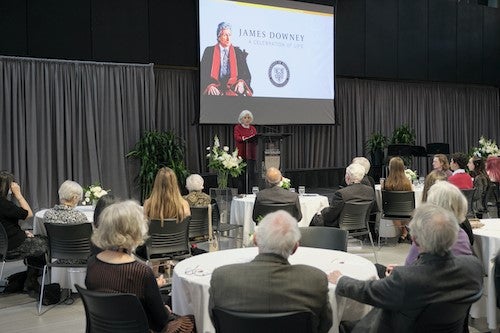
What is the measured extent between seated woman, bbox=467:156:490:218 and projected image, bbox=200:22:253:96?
4.36 meters

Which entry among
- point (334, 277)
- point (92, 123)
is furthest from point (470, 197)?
point (92, 123)

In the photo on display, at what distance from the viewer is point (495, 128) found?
1600 centimetres

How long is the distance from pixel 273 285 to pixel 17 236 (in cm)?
367

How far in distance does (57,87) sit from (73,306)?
16.1 ft

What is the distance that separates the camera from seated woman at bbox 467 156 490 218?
25.6 ft

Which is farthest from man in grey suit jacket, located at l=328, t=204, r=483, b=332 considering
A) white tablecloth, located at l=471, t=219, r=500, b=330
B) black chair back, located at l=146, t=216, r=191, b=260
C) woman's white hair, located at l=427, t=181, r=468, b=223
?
black chair back, located at l=146, t=216, r=191, b=260

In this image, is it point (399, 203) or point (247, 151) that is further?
point (247, 151)

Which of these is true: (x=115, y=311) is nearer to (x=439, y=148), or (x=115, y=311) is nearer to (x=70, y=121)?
(x=70, y=121)

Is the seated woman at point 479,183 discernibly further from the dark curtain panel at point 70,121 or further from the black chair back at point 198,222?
the dark curtain panel at point 70,121

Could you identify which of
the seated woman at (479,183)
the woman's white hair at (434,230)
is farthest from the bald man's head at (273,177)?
the woman's white hair at (434,230)

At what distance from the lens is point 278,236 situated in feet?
8.45

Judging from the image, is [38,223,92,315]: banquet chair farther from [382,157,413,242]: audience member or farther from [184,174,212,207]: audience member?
[382,157,413,242]: audience member

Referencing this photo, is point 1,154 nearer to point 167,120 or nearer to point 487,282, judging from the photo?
point 167,120

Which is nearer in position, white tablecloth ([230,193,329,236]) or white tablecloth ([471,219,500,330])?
white tablecloth ([471,219,500,330])
